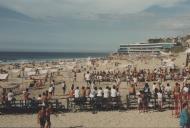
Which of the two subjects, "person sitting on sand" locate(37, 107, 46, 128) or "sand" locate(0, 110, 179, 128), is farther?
"sand" locate(0, 110, 179, 128)

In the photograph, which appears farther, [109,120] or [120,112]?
[120,112]

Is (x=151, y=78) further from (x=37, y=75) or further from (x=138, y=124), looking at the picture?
(x=138, y=124)

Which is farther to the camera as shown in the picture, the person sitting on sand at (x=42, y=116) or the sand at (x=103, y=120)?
the sand at (x=103, y=120)

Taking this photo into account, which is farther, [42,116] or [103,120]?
[103,120]

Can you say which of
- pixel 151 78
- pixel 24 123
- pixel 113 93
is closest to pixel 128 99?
pixel 113 93

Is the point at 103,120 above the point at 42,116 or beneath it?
beneath

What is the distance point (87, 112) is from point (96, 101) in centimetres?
89

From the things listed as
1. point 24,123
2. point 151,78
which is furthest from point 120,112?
point 151,78

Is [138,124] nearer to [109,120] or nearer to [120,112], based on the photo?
[109,120]

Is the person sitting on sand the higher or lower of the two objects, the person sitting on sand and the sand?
the higher

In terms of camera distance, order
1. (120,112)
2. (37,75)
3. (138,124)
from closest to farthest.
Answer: (138,124), (120,112), (37,75)

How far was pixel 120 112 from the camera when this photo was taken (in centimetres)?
2314

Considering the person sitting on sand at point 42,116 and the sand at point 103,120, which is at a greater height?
the person sitting on sand at point 42,116

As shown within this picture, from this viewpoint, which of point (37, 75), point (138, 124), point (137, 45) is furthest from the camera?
point (137, 45)
